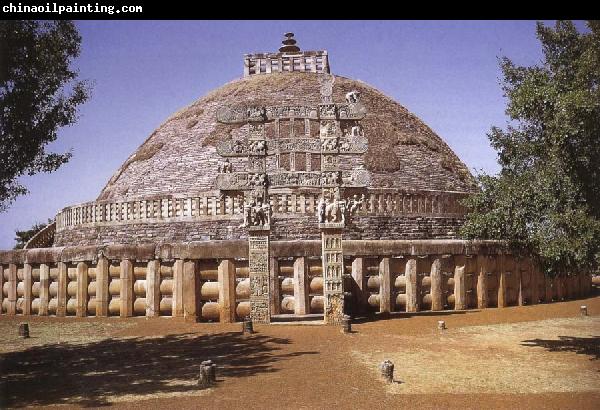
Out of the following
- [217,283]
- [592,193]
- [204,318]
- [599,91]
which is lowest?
[204,318]

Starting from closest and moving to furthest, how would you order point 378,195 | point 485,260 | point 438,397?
point 438,397 → point 485,260 → point 378,195

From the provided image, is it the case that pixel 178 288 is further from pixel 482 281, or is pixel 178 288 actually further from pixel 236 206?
pixel 236 206

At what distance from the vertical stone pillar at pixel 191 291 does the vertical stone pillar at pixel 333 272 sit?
10.4 ft

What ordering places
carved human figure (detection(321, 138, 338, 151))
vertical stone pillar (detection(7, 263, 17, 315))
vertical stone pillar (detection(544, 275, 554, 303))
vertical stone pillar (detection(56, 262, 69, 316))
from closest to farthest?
carved human figure (detection(321, 138, 338, 151)) < vertical stone pillar (detection(56, 262, 69, 316)) < vertical stone pillar (detection(7, 263, 17, 315)) < vertical stone pillar (detection(544, 275, 554, 303))

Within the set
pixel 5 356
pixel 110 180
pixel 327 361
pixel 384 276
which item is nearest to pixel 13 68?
pixel 5 356

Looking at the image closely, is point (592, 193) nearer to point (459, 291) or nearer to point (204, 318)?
point (459, 291)

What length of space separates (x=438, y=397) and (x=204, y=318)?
7.22 metres

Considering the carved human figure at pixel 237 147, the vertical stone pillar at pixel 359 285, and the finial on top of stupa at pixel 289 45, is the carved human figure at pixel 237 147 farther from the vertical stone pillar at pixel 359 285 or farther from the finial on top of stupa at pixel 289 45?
the finial on top of stupa at pixel 289 45

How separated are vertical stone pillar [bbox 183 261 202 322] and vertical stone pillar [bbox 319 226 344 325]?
124 inches

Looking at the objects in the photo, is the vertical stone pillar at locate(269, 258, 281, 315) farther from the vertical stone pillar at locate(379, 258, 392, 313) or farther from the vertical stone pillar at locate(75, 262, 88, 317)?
the vertical stone pillar at locate(75, 262, 88, 317)

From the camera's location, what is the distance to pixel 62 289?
13617 mm

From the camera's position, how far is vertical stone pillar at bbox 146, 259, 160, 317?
12484 millimetres

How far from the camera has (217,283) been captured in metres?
12.0

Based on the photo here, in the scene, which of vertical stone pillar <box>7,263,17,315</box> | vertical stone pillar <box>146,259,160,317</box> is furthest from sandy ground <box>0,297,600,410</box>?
vertical stone pillar <box>7,263,17,315</box>
